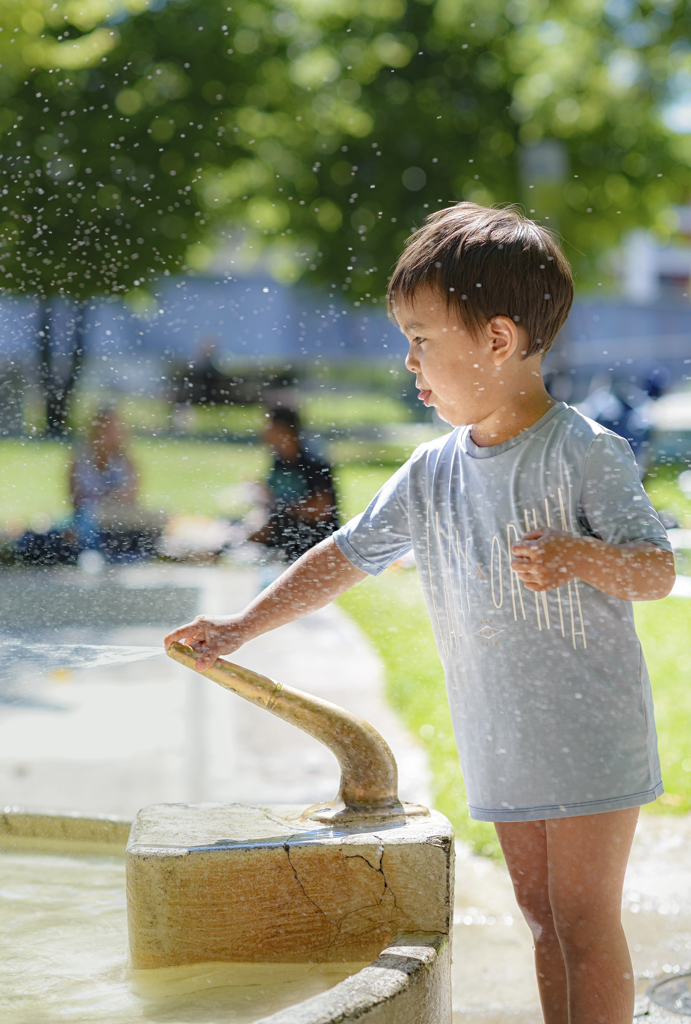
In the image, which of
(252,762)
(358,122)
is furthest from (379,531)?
(358,122)

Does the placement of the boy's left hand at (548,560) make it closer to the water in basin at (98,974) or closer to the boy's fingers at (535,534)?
the boy's fingers at (535,534)

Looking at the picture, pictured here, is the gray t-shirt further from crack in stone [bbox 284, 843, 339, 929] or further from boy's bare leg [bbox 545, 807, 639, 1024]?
crack in stone [bbox 284, 843, 339, 929]

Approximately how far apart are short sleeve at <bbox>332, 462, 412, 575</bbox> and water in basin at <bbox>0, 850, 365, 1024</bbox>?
581mm

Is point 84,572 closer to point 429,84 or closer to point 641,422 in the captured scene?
point 641,422

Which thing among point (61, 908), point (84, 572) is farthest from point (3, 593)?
point (61, 908)

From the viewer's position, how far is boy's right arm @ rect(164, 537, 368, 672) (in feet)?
5.21

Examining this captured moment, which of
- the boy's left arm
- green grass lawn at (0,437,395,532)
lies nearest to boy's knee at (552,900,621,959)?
the boy's left arm

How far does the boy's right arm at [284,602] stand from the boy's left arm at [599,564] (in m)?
0.35

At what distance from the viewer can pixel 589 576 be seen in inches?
53.1

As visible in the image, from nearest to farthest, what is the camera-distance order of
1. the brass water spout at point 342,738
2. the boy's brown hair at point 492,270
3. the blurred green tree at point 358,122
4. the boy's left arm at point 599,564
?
the boy's left arm at point 599,564
the boy's brown hair at point 492,270
the brass water spout at point 342,738
the blurred green tree at point 358,122

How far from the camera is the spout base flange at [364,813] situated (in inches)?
59.9

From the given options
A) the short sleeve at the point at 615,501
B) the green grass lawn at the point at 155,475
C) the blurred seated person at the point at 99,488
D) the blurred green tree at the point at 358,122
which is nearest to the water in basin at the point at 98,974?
the short sleeve at the point at 615,501

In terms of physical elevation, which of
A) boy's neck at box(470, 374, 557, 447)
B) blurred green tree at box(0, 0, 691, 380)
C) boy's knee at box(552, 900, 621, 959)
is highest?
blurred green tree at box(0, 0, 691, 380)

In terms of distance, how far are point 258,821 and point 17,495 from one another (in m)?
3.80
